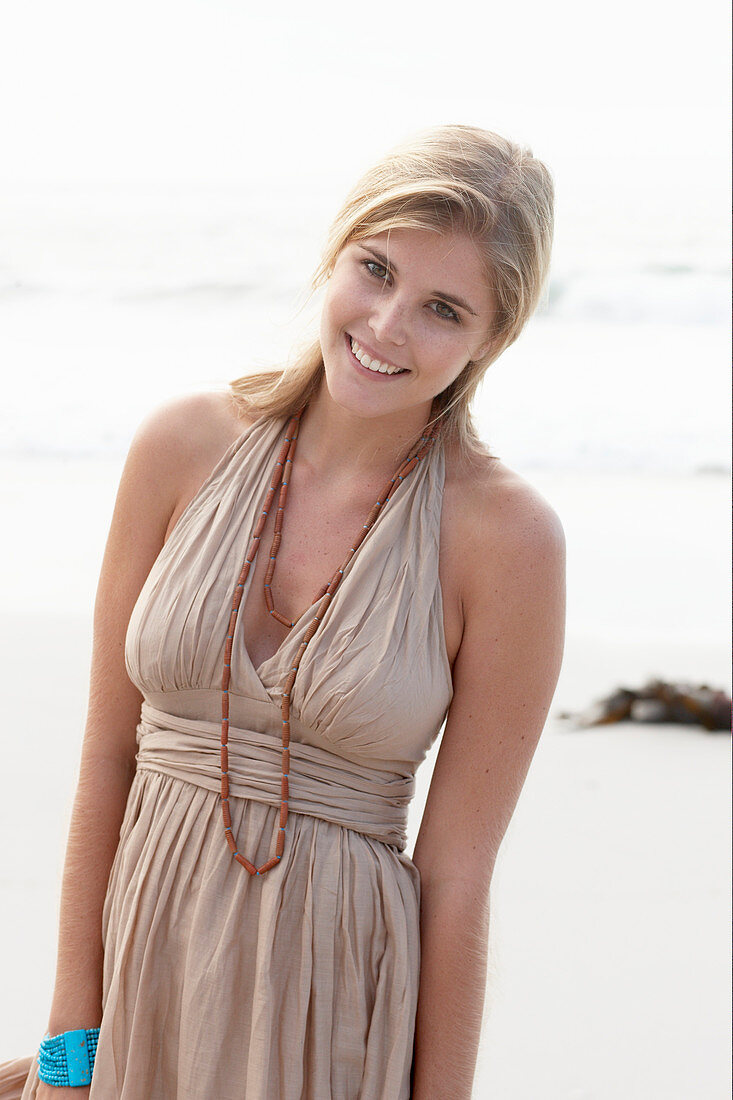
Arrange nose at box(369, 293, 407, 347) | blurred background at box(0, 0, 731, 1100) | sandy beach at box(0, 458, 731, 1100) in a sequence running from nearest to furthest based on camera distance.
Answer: nose at box(369, 293, 407, 347)
sandy beach at box(0, 458, 731, 1100)
blurred background at box(0, 0, 731, 1100)

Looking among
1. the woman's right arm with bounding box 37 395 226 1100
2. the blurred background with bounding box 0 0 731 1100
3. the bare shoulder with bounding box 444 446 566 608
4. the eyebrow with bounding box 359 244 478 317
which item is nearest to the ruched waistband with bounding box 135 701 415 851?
the woman's right arm with bounding box 37 395 226 1100

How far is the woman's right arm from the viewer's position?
4.16ft

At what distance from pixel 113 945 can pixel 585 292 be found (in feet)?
20.9

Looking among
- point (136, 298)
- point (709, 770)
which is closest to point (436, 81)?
point (136, 298)

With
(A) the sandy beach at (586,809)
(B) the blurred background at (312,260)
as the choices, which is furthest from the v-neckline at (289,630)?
(B) the blurred background at (312,260)

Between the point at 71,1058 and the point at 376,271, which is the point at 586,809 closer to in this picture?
the point at 71,1058

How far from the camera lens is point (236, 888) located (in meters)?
1.18

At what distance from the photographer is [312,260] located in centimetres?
480

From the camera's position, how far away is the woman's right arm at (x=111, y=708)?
1.27 meters

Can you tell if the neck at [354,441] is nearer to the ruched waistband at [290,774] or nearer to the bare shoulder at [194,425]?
the bare shoulder at [194,425]

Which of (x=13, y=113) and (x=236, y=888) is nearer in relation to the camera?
(x=236, y=888)

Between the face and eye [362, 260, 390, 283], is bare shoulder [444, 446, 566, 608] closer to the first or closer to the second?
the face

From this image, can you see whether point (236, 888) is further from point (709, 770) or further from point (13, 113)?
point (13, 113)

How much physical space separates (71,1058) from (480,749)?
0.57m
